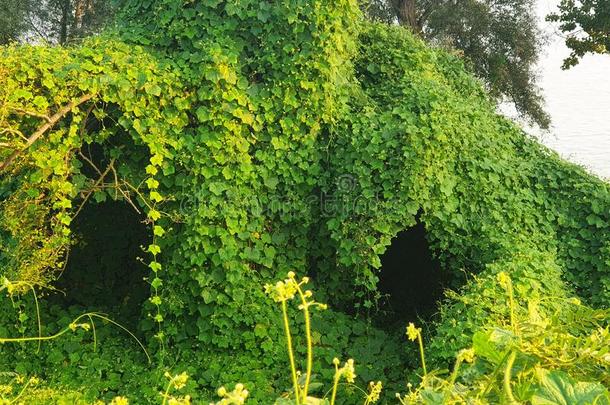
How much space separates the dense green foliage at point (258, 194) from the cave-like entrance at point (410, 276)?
673 millimetres

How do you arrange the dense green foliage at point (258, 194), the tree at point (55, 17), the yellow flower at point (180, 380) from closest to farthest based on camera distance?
the yellow flower at point (180, 380)
the dense green foliage at point (258, 194)
the tree at point (55, 17)

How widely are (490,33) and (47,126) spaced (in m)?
15.5

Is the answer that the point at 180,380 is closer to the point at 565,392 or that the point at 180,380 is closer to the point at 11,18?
the point at 565,392

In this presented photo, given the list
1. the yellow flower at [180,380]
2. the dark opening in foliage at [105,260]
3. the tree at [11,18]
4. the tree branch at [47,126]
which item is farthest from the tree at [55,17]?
the yellow flower at [180,380]

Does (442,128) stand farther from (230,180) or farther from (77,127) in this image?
(77,127)

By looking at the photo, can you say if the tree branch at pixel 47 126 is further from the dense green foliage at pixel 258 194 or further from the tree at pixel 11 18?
the tree at pixel 11 18

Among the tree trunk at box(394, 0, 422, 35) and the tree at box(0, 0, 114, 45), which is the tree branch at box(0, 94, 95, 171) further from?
the tree at box(0, 0, 114, 45)

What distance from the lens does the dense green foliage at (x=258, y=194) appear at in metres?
5.12

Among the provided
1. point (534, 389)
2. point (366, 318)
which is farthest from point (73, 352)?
point (534, 389)

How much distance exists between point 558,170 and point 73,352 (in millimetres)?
5221

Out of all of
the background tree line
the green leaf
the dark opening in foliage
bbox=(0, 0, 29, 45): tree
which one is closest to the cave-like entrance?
the dark opening in foliage

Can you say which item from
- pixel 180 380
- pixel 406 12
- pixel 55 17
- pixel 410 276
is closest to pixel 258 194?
pixel 410 276

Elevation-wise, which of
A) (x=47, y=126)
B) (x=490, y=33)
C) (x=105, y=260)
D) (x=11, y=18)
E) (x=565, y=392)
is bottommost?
(x=105, y=260)

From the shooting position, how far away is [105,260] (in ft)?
24.8
